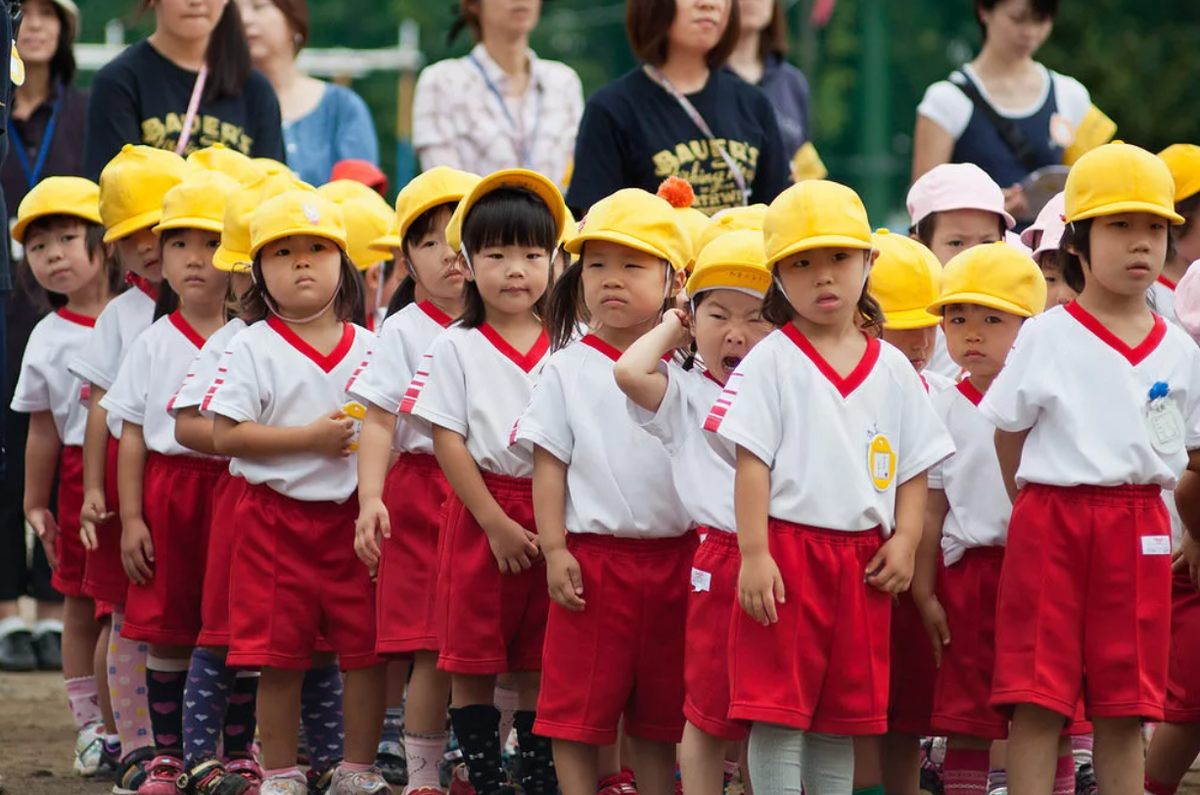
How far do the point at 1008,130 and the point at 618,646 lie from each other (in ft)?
10.2

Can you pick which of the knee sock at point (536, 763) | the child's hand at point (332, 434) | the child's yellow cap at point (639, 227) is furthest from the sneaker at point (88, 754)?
the child's yellow cap at point (639, 227)

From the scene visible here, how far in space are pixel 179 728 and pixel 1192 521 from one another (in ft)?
9.52

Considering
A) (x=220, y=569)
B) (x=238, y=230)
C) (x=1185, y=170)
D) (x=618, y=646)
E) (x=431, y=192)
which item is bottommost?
(x=618, y=646)

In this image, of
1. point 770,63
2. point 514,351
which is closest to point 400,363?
point 514,351

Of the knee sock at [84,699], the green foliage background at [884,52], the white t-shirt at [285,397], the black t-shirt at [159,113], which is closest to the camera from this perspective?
the white t-shirt at [285,397]

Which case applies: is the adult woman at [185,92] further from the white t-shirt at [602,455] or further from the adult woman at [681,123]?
the white t-shirt at [602,455]

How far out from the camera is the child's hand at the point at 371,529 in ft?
17.0

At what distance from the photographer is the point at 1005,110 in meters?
7.18

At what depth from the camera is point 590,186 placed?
6719 mm

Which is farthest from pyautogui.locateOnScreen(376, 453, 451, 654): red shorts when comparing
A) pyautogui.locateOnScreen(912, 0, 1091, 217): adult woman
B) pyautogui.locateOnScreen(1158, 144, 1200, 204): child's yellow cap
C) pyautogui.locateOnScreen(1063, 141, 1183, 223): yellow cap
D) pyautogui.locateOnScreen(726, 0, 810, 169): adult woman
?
pyautogui.locateOnScreen(726, 0, 810, 169): adult woman

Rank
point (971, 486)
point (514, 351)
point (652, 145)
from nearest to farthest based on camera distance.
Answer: point (971, 486) → point (514, 351) → point (652, 145)

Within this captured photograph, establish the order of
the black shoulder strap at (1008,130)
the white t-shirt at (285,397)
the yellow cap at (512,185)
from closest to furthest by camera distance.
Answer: the yellow cap at (512,185), the white t-shirt at (285,397), the black shoulder strap at (1008,130)

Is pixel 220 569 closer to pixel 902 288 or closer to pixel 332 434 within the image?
pixel 332 434

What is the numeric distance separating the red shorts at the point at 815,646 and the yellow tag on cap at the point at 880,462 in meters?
0.12
